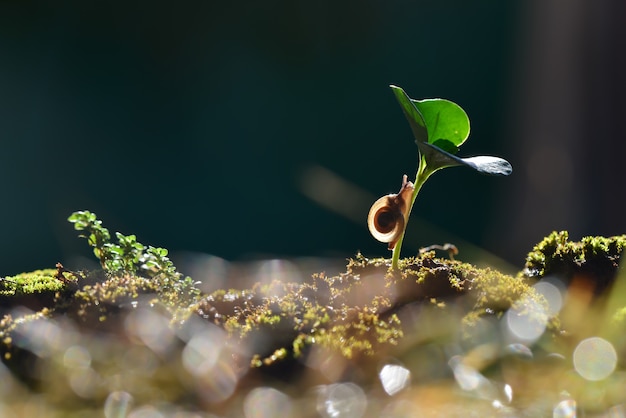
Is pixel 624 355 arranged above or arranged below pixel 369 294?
below

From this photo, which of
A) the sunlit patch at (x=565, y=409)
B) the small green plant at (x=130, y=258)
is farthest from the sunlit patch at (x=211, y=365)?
the sunlit patch at (x=565, y=409)

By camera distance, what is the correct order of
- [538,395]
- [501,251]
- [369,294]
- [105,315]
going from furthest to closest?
[501,251], [369,294], [105,315], [538,395]

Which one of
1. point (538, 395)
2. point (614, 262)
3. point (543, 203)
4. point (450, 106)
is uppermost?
point (543, 203)

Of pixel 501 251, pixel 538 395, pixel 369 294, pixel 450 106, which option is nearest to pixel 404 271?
pixel 369 294

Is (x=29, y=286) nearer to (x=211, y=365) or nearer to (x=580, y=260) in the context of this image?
(x=211, y=365)

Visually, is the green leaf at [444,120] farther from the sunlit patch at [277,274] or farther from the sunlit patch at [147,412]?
the sunlit patch at [147,412]

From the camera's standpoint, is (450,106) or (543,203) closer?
(450,106)

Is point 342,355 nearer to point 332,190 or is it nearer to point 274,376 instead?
point 274,376
